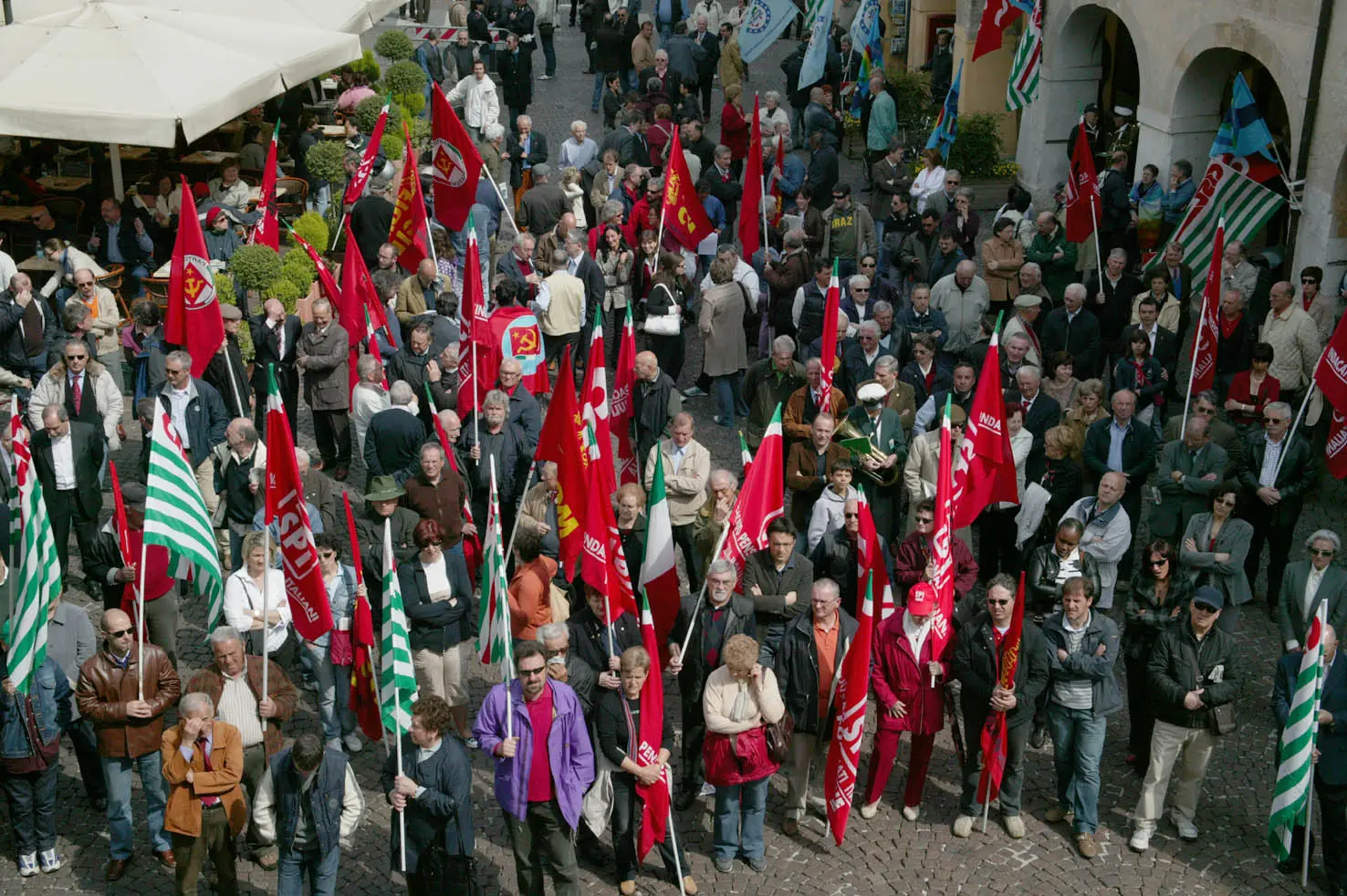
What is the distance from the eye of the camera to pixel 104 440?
1360 cm

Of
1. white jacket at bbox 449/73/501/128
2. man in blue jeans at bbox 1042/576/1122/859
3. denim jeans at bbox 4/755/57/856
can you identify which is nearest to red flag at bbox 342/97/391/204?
white jacket at bbox 449/73/501/128

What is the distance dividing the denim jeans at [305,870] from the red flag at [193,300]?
5700mm

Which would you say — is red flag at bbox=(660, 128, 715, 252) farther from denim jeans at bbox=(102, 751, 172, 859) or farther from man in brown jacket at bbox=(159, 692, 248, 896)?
man in brown jacket at bbox=(159, 692, 248, 896)

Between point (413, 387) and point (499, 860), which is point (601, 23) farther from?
point (499, 860)

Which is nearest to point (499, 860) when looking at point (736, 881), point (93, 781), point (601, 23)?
point (736, 881)

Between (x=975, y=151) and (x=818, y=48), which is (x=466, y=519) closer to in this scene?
(x=818, y=48)

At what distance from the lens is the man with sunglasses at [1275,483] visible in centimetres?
1272

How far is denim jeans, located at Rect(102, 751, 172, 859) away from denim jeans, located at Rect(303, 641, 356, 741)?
117cm

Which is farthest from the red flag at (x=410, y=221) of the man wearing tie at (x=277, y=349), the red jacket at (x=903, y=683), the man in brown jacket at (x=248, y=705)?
the red jacket at (x=903, y=683)

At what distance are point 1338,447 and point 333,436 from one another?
28.0 ft

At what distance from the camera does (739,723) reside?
32.4 ft

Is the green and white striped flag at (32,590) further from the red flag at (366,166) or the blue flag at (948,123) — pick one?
the blue flag at (948,123)

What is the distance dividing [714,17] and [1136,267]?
12716 millimetres

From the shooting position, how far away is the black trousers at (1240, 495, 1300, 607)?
→ 1297cm
